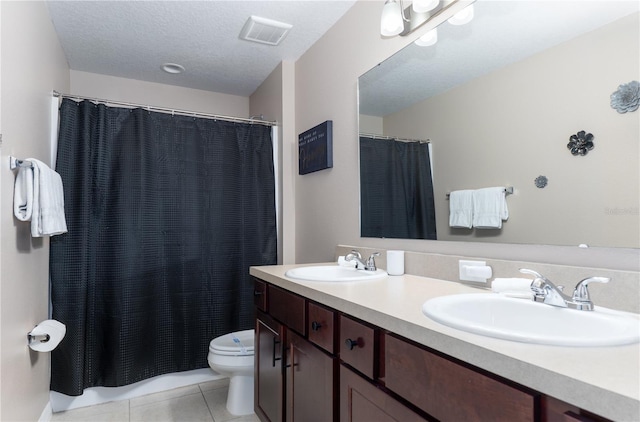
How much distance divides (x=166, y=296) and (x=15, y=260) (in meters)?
1.01

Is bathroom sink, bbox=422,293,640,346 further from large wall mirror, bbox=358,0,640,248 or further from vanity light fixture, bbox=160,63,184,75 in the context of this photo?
vanity light fixture, bbox=160,63,184,75


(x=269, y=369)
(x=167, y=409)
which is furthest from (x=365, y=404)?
(x=167, y=409)

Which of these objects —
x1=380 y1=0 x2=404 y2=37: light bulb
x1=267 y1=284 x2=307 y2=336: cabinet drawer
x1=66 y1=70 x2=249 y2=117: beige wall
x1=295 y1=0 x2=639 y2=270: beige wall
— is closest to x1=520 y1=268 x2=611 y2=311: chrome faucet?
x1=295 y1=0 x2=639 y2=270: beige wall

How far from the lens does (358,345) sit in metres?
1.04

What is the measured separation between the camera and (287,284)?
148 centimetres

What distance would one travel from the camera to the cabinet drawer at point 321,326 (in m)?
1.18

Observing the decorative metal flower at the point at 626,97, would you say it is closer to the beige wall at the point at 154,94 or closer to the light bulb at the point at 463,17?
the light bulb at the point at 463,17

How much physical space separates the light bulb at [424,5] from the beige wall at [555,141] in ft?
1.22

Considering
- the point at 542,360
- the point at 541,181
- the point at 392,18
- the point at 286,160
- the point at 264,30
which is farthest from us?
the point at 286,160

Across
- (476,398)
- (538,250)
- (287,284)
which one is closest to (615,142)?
(538,250)

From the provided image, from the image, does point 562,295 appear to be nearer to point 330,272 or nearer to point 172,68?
point 330,272

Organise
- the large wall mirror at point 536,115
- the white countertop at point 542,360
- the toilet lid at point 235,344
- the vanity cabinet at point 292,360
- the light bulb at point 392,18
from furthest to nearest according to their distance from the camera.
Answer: the toilet lid at point 235,344
the light bulb at point 392,18
the vanity cabinet at point 292,360
the large wall mirror at point 536,115
the white countertop at point 542,360

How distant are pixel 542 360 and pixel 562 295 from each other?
1.29ft

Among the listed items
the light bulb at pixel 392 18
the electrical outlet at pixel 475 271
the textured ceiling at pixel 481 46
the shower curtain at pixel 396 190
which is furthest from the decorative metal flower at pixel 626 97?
the light bulb at pixel 392 18
